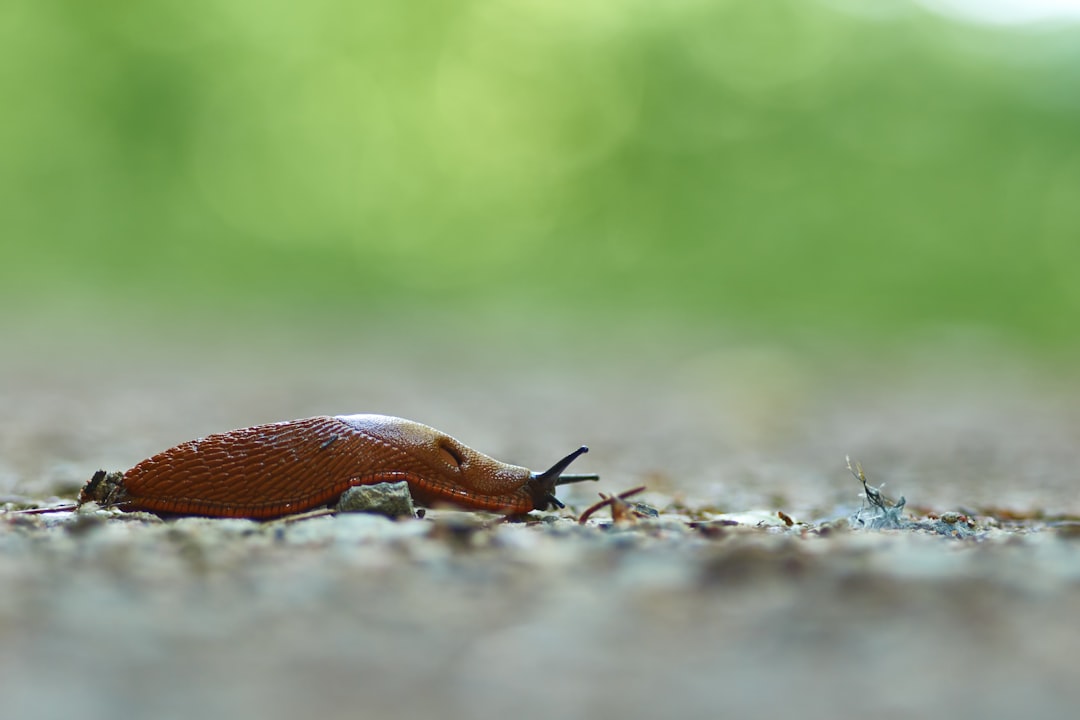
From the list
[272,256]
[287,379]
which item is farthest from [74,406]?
[272,256]

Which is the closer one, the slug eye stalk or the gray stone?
the gray stone

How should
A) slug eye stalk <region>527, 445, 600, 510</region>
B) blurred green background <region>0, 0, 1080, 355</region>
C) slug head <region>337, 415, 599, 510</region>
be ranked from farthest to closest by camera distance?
1. blurred green background <region>0, 0, 1080, 355</region>
2. slug eye stalk <region>527, 445, 600, 510</region>
3. slug head <region>337, 415, 599, 510</region>

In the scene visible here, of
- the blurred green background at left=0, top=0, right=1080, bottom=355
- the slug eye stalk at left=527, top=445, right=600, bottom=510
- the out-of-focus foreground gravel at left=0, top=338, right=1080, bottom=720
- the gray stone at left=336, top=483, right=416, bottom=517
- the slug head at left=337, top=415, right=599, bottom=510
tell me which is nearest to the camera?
the out-of-focus foreground gravel at left=0, top=338, right=1080, bottom=720

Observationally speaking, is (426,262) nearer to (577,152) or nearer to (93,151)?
(577,152)

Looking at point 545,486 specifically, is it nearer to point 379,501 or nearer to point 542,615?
point 379,501

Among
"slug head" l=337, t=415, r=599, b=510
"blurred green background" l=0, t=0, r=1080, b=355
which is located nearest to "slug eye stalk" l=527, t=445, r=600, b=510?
"slug head" l=337, t=415, r=599, b=510

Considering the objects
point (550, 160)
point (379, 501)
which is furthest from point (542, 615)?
point (550, 160)

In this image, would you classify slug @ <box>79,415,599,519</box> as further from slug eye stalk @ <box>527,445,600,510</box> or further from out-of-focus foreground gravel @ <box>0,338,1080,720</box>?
out-of-focus foreground gravel @ <box>0,338,1080,720</box>

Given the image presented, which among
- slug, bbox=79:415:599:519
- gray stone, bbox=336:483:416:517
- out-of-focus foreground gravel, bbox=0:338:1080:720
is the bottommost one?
out-of-focus foreground gravel, bbox=0:338:1080:720
